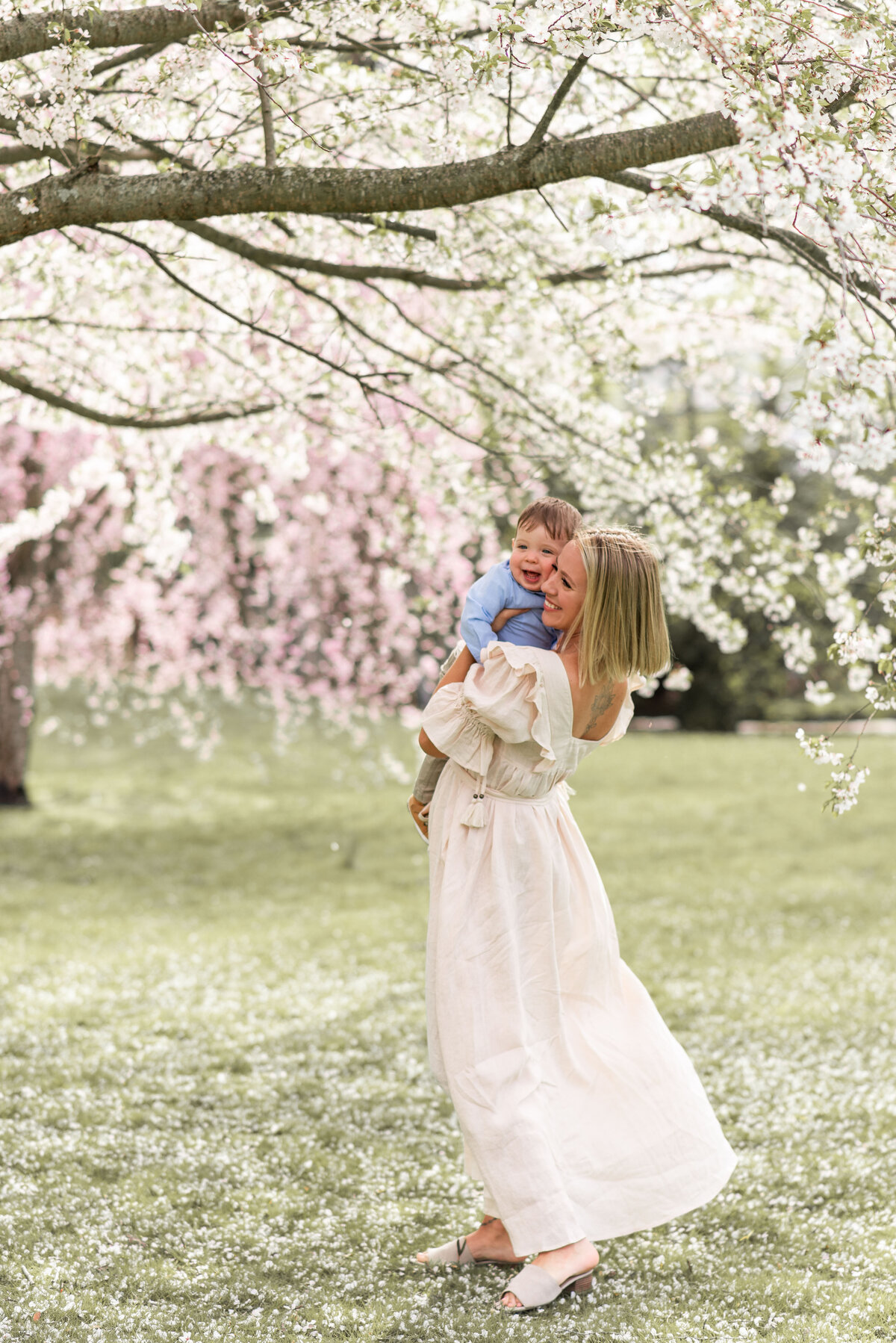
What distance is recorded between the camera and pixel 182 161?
156 inches

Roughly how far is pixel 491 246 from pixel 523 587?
2.36 m

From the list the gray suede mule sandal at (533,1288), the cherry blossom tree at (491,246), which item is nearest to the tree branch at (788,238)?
the cherry blossom tree at (491,246)

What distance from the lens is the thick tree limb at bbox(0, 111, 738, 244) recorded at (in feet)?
8.41

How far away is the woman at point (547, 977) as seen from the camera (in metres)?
2.81

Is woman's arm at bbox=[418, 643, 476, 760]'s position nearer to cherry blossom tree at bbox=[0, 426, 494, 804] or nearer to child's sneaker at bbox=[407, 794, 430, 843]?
child's sneaker at bbox=[407, 794, 430, 843]

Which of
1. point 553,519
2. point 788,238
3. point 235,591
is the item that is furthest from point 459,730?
point 235,591

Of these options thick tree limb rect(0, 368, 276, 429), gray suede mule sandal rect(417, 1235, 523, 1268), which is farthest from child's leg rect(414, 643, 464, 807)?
thick tree limb rect(0, 368, 276, 429)

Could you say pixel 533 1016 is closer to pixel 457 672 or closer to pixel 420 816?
pixel 420 816

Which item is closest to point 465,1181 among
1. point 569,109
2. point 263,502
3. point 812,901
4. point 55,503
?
point 569,109

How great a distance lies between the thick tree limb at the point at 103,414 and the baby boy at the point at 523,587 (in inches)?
78.9

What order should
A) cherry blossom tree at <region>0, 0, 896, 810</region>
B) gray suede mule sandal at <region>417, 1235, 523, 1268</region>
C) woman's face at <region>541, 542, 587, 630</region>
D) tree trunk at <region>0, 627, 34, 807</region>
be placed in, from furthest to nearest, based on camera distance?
1. tree trunk at <region>0, 627, 34, 807</region>
2. gray suede mule sandal at <region>417, 1235, 523, 1268</region>
3. woman's face at <region>541, 542, 587, 630</region>
4. cherry blossom tree at <region>0, 0, 896, 810</region>

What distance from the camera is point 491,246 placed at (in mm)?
4836

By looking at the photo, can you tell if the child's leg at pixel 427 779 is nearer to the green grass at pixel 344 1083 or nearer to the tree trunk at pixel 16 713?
the green grass at pixel 344 1083

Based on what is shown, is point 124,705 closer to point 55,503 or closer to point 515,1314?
point 55,503
